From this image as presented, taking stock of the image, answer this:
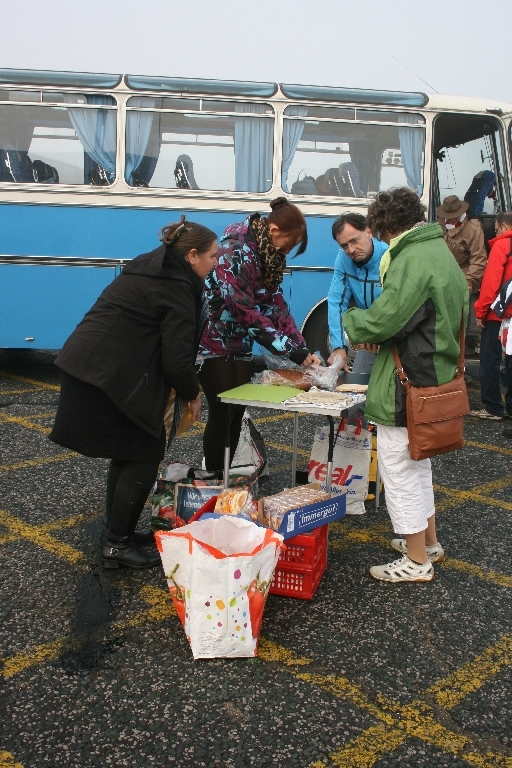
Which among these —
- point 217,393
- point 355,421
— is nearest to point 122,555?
point 217,393

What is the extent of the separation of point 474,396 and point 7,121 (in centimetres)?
597

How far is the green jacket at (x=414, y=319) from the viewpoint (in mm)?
3490

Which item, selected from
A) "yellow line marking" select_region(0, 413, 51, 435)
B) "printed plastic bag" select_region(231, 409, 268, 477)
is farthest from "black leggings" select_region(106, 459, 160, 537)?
"yellow line marking" select_region(0, 413, 51, 435)

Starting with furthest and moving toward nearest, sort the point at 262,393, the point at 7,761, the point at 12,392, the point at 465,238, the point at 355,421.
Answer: the point at 465,238, the point at 12,392, the point at 355,421, the point at 262,393, the point at 7,761

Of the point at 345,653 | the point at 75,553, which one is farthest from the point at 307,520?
the point at 75,553

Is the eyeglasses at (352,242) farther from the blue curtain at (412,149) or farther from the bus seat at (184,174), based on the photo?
the blue curtain at (412,149)

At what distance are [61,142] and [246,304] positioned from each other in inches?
208

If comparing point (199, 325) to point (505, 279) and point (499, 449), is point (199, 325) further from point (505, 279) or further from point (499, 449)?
point (505, 279)

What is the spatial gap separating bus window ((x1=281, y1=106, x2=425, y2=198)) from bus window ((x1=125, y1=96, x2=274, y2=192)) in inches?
11.4

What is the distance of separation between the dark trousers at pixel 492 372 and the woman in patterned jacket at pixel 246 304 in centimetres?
327

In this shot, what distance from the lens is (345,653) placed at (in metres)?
3.20

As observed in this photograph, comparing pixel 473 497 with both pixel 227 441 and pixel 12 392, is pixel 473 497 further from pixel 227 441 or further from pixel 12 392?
pixel 12 392

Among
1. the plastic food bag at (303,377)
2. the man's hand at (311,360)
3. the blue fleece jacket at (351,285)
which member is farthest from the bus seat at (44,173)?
the man's hand at (311,360)

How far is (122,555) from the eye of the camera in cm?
389
